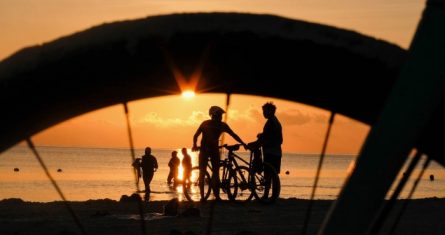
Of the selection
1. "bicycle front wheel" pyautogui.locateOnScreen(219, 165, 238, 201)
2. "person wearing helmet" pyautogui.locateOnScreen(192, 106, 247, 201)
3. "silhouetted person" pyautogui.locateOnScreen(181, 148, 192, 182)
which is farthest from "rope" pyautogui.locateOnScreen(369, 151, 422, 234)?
"silhouetted person" pyautogui.locateOnScreen(181, 148, 192, 182)

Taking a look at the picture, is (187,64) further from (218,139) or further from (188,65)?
(218,139)

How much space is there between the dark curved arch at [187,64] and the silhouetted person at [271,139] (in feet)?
41.2

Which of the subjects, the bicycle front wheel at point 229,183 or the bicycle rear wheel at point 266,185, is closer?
the bicycle rear wheel at point 266,185

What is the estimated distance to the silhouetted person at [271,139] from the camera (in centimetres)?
1766

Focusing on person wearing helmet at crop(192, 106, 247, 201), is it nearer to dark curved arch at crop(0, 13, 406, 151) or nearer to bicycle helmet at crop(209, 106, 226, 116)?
bicycle helmet at crop(209, 106, 226, 116)

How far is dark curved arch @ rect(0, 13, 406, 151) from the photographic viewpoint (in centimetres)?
436

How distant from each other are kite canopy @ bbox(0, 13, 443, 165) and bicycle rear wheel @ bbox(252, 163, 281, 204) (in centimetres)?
1341

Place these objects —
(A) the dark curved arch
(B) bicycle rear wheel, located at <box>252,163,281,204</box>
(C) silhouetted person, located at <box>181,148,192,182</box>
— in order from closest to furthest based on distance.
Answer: (A) the dark curved arch
(B) bicycle rear wheel, located at <box>252,163,281,204</box>
(C) silhouetted person, located at <box>181,148,192,182</box>

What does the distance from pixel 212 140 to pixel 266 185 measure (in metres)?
1.79

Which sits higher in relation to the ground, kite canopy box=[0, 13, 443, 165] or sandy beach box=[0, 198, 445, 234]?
sandy beach box=[0, 198, 445, 234]

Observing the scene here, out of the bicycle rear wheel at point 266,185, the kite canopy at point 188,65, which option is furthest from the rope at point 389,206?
the bicycle rear wheel at point 266,185

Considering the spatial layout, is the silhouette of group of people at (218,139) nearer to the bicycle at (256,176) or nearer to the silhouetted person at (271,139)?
the silhouetted person at (271,139)

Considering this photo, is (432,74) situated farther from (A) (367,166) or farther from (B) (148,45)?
(B) (148,45)

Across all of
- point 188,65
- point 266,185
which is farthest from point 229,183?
point 188,65
